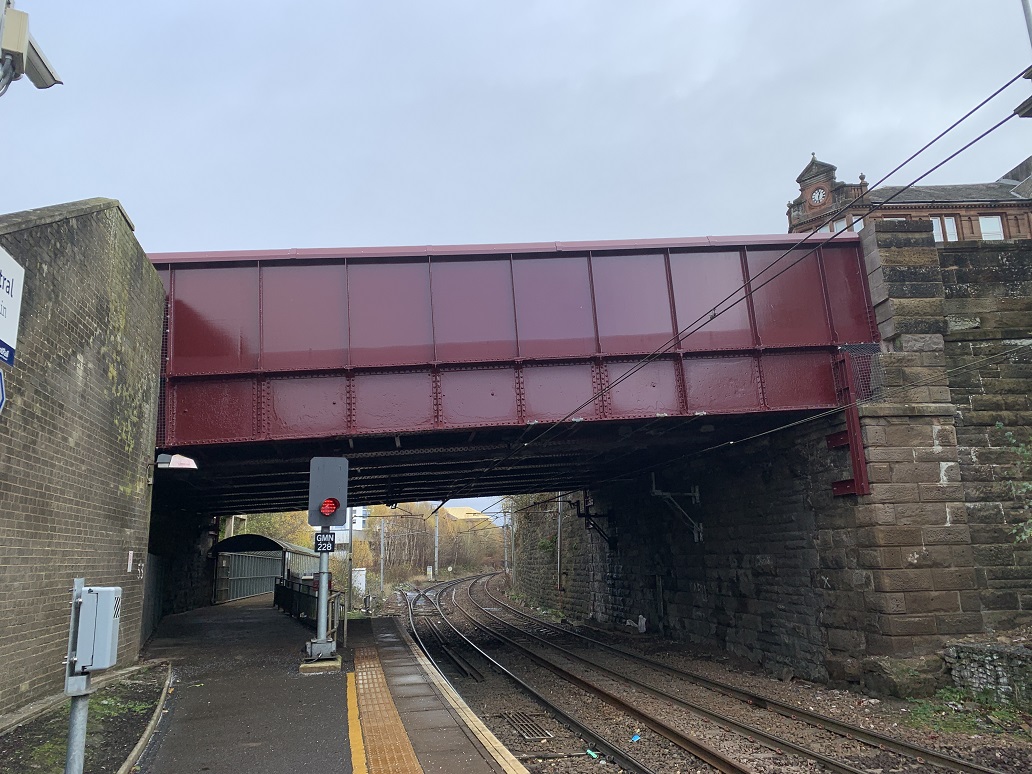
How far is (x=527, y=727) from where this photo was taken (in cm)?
1091

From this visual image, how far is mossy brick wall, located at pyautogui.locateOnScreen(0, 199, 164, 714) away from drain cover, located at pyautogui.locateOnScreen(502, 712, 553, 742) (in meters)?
6.08

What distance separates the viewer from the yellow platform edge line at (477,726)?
21.8 ft

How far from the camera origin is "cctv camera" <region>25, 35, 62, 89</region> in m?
6.34

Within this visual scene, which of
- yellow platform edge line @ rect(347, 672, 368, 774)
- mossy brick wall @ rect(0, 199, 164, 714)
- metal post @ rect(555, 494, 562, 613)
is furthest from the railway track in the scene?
metal post @ rect(555, 494, 562, 613)

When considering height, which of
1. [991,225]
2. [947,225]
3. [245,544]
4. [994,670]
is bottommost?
[994,670]

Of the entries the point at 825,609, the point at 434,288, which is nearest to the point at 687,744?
the point at 825,609

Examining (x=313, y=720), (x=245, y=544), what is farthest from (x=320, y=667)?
(x=245, y=544)

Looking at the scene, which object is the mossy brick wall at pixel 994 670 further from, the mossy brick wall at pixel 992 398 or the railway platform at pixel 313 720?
the railway platform at pixel 313 720

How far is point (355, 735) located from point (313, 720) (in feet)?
3.15

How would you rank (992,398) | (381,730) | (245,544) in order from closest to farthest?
(381,730) → (992,398) → (245,544)

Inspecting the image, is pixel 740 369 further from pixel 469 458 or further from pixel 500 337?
pixel 469 458

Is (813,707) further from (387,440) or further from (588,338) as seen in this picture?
(387,440)

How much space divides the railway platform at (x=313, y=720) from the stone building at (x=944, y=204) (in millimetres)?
34587

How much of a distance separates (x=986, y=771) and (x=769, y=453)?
775 cm
